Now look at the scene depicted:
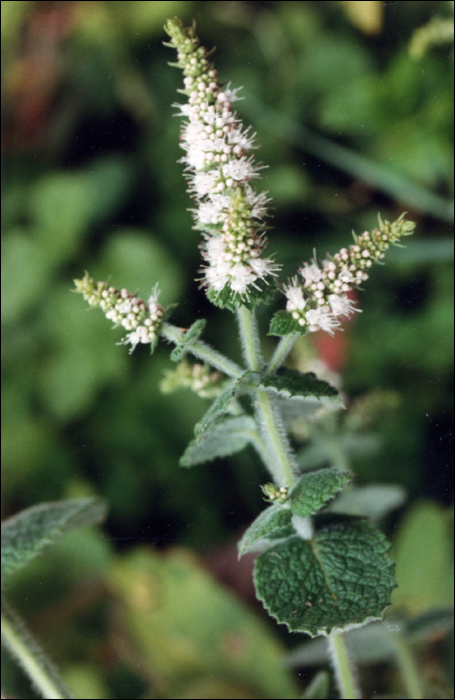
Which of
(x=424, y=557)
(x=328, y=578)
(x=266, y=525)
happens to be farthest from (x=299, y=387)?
(x=424, y=557)

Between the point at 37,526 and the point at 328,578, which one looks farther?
the point at 37,526

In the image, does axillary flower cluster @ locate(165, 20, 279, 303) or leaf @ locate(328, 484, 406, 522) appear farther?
leaf @ locate(328, 484, 406, 522)

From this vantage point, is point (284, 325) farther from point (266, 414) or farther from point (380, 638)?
point (380, 638)

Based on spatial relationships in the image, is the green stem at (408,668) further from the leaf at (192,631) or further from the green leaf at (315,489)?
the green leaf at (315,489)

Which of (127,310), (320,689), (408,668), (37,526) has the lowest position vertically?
(408,668)

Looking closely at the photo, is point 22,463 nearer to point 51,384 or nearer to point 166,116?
point 51,384


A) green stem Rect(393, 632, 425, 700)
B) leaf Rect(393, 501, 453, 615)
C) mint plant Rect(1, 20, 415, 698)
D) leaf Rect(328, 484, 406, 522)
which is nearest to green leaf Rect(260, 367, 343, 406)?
mint plant Rect(1, 20, 415, 698)

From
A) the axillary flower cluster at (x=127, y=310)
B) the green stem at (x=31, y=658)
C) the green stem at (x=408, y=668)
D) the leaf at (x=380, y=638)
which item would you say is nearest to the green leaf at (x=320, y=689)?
the leaf at (x=380, y=638)

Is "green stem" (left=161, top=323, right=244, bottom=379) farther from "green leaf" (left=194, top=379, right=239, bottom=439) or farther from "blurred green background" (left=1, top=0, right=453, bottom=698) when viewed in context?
"blurred green background" (left=1, top=0, right=453, bottom=698)
